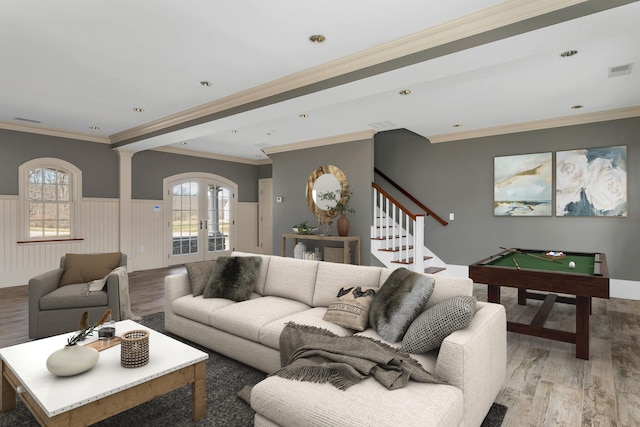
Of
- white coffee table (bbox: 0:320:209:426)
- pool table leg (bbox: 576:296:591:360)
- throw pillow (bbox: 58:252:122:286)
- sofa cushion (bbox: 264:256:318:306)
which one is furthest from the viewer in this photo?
throw pillow (bbox: 58:252:122:286)

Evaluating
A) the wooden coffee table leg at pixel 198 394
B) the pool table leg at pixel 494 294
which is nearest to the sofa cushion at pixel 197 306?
the wooden coffee table leg at pixel 198 394

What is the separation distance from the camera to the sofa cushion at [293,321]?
2.47m

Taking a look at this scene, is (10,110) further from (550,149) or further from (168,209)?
(550,149)

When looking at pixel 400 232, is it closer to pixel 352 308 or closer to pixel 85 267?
pixel 352 308

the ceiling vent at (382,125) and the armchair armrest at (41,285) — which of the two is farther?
the ceiling vent at (382,125)

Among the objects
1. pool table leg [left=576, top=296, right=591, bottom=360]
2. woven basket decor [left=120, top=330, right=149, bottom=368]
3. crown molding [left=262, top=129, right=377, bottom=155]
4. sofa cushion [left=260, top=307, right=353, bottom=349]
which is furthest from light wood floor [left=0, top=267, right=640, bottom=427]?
crown molding [left=262, top=129, right=377, bottom=155]

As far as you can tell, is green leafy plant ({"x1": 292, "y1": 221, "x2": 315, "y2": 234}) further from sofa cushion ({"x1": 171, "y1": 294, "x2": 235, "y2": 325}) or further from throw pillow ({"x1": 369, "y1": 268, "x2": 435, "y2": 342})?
throw pillow ({"x1": 369, "y1": 268, "x2": 435, "y2": 342})

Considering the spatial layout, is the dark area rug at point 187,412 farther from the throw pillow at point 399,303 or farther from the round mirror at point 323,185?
the round mirror at point 323,185

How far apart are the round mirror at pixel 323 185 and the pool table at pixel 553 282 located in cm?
317

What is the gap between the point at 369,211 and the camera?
607 cm

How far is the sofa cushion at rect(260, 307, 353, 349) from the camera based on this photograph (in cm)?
247

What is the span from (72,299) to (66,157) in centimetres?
395

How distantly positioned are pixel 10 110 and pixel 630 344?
7.76 meters

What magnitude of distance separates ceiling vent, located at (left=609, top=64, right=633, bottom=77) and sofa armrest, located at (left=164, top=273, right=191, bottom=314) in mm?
4646
